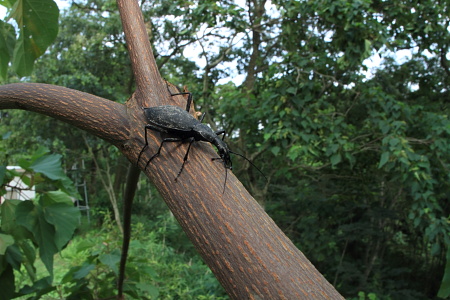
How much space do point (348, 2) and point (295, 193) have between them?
10.8ft

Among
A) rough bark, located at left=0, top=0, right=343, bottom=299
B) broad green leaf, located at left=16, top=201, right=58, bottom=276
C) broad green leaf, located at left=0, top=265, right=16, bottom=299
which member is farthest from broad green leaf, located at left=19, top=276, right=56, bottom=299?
rough bark, located at left=0, top=0, right=343, bottom=299

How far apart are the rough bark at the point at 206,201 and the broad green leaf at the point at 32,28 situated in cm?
71

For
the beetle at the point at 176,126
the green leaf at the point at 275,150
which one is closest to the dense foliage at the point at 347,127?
the green leaf at the point at 275,150

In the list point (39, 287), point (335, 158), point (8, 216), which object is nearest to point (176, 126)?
point (8, 216)

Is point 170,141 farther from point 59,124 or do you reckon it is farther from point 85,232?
point 59,124

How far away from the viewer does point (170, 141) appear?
934 mm

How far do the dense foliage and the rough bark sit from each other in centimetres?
316

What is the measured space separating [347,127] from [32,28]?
3672mm

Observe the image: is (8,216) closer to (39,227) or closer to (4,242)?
(39,227)

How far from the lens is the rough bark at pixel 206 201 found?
0.68 m

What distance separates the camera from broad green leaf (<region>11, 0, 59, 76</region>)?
1698 mm

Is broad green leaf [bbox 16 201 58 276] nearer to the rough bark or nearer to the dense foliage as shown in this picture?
the rough bark

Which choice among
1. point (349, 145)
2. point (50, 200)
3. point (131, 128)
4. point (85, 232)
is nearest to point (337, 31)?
point (349, 145)

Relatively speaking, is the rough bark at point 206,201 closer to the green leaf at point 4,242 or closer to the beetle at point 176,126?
the beetle at point 176,126
